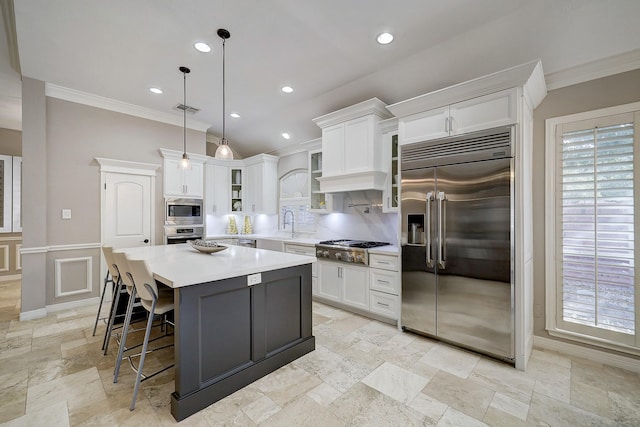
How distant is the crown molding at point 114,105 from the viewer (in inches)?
150

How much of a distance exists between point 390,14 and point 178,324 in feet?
9.72

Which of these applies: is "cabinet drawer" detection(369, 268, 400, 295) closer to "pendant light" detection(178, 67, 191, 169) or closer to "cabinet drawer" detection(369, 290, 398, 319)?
"cabinet drawer" detection(369, 290, 398, 319)

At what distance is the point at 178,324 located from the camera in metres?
1.82

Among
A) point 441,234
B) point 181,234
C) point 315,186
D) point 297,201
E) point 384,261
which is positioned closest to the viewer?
point 441,234

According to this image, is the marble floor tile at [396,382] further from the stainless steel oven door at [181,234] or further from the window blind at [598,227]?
the stainless steel oven door at [181,234]

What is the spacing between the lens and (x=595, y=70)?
2.51m

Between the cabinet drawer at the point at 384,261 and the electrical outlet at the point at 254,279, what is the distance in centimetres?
168

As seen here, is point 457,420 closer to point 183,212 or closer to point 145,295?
point 145,295

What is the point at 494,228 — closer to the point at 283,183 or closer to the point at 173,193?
the point at 283,183

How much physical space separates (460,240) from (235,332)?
218cm

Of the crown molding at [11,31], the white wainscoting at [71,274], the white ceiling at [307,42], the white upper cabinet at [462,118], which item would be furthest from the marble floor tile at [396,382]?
the crown molding at [11,31]

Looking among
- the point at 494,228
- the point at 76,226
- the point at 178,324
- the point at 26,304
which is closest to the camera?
the point at 178,324

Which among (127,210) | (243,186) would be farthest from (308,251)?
(127,210)

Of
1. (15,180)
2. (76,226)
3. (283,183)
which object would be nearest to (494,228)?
(283,183)
